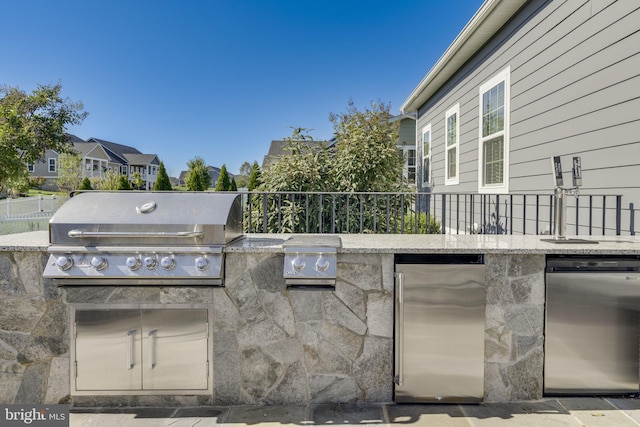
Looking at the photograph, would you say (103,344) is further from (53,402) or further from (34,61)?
(34,61)

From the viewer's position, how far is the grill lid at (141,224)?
6.97ft

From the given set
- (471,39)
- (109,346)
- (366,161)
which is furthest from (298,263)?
(471,39)

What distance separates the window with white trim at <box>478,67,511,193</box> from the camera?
17.2ft

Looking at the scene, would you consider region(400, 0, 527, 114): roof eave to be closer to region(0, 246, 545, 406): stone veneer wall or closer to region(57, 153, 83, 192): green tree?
region(0, 246, 545, 406): stone veneer wall

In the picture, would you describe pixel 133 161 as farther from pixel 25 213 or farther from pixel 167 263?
pixel 167 263

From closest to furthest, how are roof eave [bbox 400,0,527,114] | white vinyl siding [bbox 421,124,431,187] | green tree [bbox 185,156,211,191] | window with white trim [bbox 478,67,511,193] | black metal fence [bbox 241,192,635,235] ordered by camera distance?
black metal fence [bbox 241,192,635,235]
roof eave [bbox 400,0,527,114]
window with white trim [bbox 478,67,511,193]
white vinyl siding [bbox 421,124,431,187]
green tree [bbox 185,156,211,191]

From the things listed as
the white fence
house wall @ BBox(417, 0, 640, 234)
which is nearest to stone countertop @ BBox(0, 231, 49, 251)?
house wall @ BBox(417, 0, 640, 234)

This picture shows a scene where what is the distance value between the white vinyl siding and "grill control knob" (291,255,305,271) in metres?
7.71

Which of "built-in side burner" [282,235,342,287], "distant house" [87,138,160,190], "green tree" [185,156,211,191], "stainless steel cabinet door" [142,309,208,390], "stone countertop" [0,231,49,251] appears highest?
"distant house" [87,138,160,190]

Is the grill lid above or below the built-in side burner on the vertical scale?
above

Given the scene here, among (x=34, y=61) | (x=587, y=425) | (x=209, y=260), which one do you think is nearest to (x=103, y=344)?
(x=209, y=260)

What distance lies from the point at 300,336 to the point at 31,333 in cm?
167

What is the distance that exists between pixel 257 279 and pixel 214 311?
33 cm

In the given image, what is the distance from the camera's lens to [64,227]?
7.02ft
